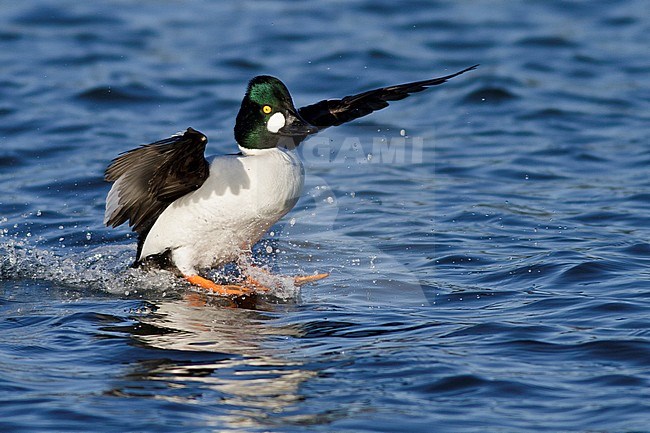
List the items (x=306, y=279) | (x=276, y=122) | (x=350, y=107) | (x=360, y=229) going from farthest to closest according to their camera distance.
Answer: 1. (x=360, y=229)
2. (x=350, y=107)
3. (x=306, y=279)
4. (x=276, y=122)

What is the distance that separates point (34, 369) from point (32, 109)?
7.66 m

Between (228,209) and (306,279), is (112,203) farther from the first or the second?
(306,279)

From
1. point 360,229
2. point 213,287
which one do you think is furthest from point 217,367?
point 360,229

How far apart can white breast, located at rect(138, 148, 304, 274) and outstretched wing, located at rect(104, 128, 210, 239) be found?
0.37 feet

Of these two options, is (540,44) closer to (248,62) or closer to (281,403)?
(248,62)

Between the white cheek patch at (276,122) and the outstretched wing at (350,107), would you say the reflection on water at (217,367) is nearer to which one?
the white cheek patch at (276,122)

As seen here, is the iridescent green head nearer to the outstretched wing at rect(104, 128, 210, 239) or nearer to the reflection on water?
the outstretched wing at rect(104, 128, 210, 239)

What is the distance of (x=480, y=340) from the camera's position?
19.8ft

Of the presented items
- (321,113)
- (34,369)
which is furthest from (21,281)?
(321,113)

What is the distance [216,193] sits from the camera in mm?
6773

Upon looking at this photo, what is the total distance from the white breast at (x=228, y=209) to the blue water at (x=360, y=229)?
351 millimetres

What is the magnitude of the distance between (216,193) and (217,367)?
4.83 ft

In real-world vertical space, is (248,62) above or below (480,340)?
above

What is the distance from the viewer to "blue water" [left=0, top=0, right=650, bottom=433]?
5.31m
